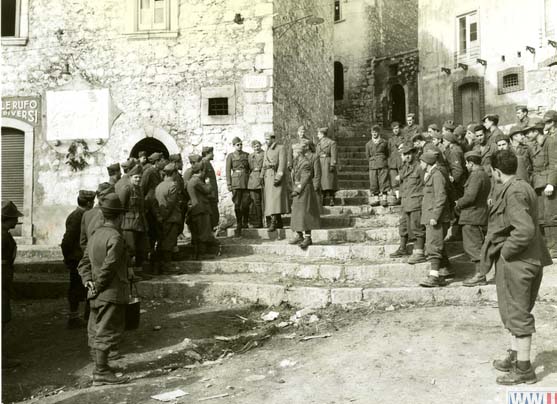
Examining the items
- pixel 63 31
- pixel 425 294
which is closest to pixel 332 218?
pixel 425 294

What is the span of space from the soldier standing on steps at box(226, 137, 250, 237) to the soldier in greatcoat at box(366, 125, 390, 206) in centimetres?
262

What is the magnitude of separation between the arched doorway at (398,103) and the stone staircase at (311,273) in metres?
15.2

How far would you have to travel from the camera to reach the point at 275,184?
10.0 metres

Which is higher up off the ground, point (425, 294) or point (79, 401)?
point (425, 294)

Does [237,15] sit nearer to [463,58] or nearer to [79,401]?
[79,401]

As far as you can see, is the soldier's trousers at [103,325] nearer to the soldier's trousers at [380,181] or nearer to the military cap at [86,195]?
the military cap at [86,195]

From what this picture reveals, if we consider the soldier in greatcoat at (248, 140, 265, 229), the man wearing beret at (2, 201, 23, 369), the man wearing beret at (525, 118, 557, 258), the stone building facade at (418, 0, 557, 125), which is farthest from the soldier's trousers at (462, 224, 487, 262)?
the stone building facade at (418, 0, 557, 125)

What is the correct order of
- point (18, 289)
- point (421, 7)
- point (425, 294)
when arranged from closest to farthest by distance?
point (425, 294), point (18, 289), point (421, 7)

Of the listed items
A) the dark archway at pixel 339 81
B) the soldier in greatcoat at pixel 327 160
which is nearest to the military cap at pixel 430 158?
the soldier in greatcoat at pixel 327 160

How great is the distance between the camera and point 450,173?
865 cm

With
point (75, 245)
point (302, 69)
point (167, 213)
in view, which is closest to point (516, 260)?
point (75, 245)

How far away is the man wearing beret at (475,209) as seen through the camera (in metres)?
7.39

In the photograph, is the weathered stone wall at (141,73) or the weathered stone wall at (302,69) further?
the weathered stone wall at (302,69)

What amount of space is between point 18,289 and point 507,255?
7.96 metres
